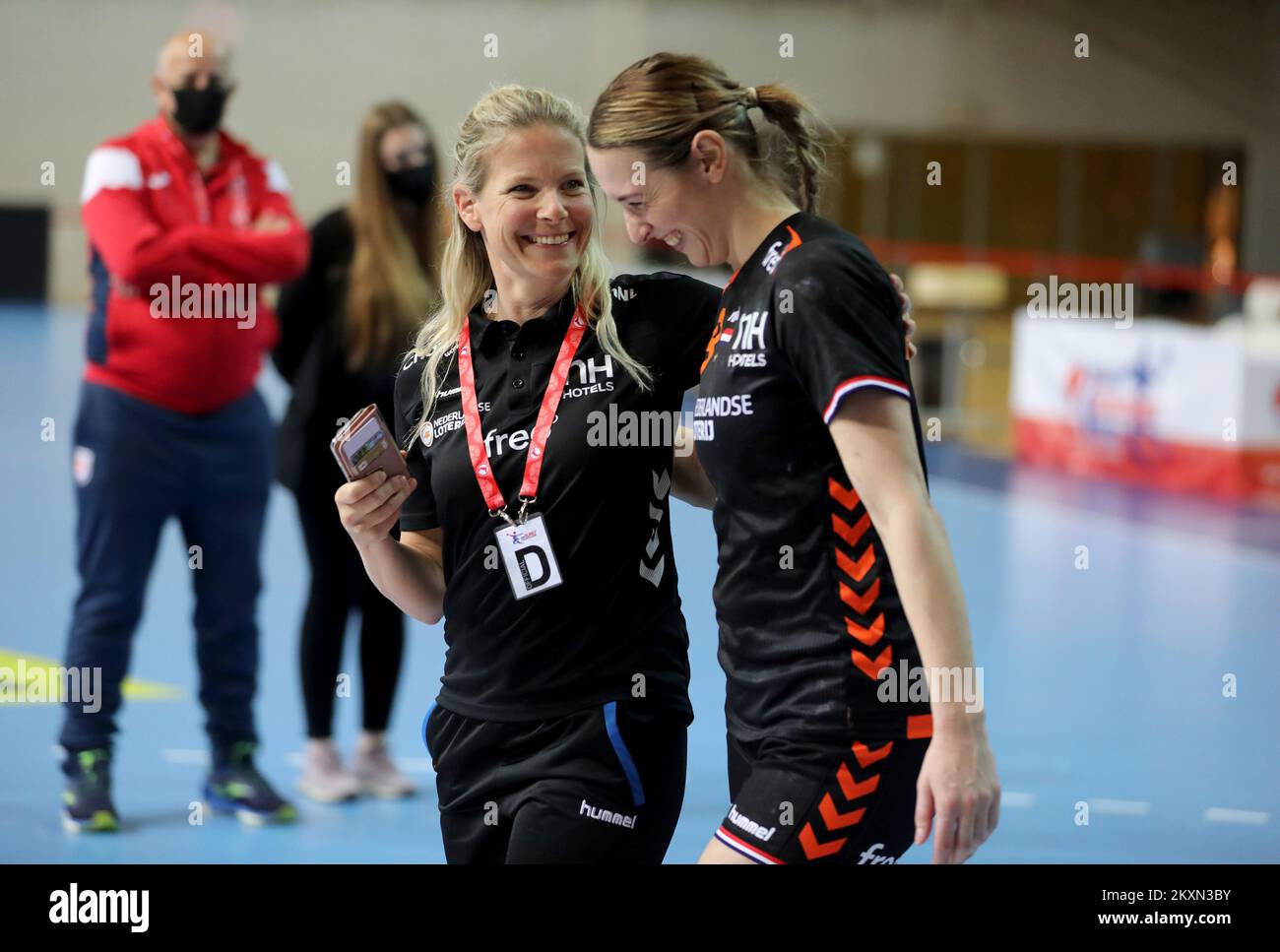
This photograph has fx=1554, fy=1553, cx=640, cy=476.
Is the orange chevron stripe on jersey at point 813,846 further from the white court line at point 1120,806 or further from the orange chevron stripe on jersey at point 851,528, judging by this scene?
the white court line at point 1120,806

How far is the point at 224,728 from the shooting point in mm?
4797

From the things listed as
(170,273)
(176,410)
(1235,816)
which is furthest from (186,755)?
(1235,816)

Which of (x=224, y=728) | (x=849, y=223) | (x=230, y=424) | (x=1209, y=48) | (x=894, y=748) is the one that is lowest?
(x=224, y=728)

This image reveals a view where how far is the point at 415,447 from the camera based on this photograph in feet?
9.11

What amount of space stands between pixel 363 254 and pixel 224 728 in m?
1.53

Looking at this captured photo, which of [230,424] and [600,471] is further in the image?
[230,424]

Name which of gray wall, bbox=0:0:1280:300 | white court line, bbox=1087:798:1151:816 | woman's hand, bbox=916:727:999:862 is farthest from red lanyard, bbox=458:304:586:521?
gray wall, bbox=0:0:1280:300

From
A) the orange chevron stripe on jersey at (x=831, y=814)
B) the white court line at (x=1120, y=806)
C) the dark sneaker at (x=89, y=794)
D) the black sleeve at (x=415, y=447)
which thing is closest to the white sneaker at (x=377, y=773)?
the dark sneaker at (x=89, y=794)

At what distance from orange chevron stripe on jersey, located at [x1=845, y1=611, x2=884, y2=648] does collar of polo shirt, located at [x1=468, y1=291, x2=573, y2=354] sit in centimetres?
76

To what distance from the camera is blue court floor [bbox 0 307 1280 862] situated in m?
4.68

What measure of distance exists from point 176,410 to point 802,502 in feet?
9.44

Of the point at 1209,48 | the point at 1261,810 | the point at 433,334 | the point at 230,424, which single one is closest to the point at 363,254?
the point at 230,424

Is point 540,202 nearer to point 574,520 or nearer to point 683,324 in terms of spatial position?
point 683,324
